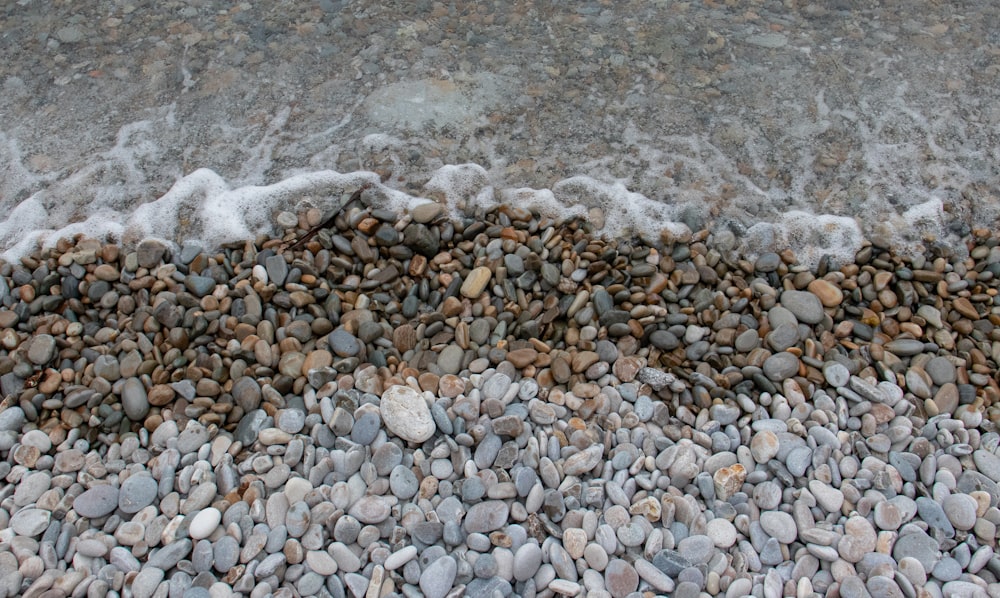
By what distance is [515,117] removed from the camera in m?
3.24

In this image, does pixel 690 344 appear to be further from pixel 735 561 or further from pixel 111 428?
pixel 111 428

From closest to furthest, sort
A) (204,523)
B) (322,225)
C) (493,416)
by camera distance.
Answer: (204,523) → (493,416) → (322,225)

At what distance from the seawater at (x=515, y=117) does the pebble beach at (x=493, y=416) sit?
203mm

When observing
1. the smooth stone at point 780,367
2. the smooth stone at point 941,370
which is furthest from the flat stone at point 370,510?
the smooth stone at point 941,370

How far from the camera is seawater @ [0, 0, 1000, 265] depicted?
287 centimetres

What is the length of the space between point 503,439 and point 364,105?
5.79 feet

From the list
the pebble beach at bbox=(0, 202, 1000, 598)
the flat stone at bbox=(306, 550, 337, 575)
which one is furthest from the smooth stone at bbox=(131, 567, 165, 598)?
the flat stone at bbox=(306, 550, 337, 575)

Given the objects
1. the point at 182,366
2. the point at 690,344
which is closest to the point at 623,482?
the point at 690,344

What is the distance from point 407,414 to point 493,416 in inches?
9.9

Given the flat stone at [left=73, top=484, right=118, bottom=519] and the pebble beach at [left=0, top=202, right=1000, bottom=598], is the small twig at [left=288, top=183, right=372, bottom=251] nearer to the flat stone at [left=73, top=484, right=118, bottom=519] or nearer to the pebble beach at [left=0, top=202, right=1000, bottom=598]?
the pebble beach at [left=0, top=202, right=1000, bottom=598]

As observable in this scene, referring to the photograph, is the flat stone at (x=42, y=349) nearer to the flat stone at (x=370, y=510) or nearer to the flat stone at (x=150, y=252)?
the flat stone at (x=150, y=252)

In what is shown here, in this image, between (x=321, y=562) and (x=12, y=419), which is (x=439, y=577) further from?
(x=12, y=419)

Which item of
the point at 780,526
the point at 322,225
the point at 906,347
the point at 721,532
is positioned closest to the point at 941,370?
the point at 906,347

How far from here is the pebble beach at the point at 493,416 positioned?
1922mm
